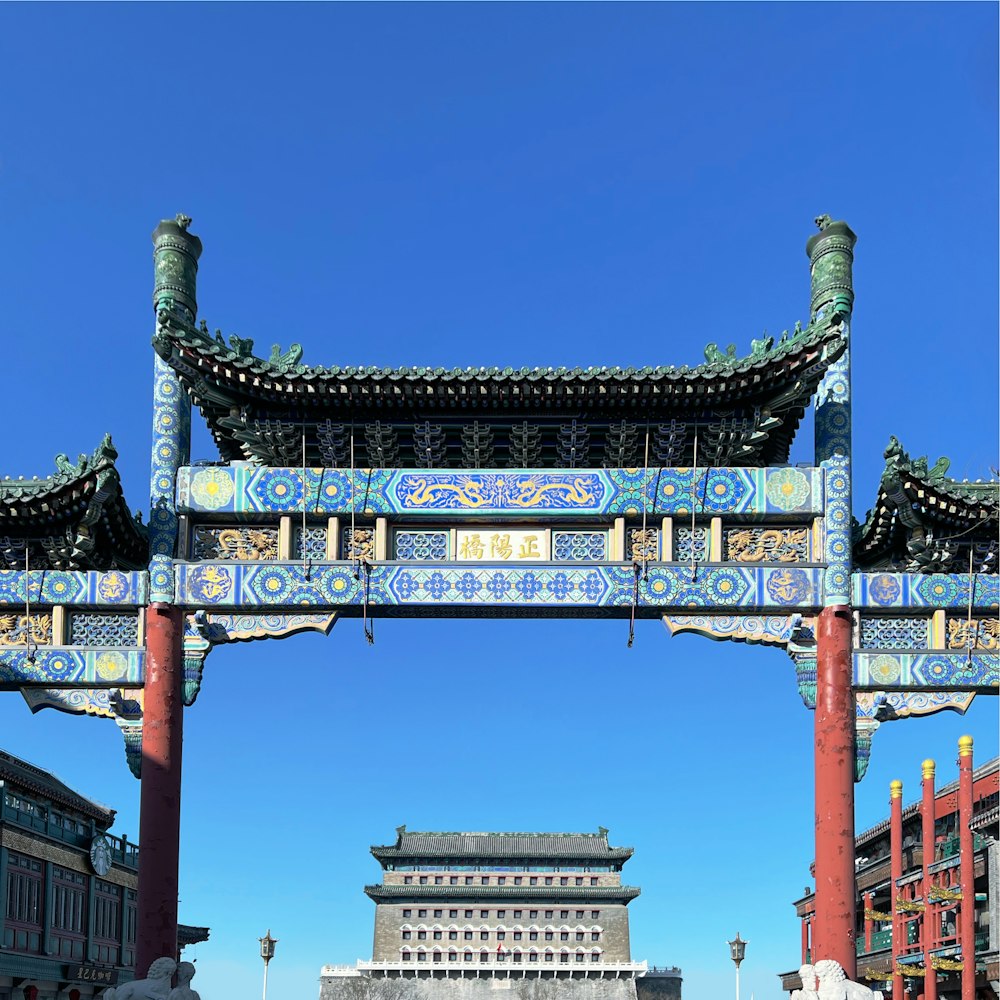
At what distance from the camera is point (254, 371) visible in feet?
47.6

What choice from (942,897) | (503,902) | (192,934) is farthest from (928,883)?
(503,902)

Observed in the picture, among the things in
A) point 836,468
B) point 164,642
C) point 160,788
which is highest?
point 836,468

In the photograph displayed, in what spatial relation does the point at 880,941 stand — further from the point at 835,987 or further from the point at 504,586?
the point at 835,987

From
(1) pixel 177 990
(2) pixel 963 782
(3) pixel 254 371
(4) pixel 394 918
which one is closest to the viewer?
(1) pixel 177 990

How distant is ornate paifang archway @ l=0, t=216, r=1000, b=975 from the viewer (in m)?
14.6

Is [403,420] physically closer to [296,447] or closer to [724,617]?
[296,447]

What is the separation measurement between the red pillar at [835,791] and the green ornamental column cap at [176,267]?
7.94 metres

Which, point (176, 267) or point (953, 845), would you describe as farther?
point (953, 845)

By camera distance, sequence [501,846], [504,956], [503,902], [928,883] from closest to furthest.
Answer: [928,883], [504,956], [503,902], [501,846]

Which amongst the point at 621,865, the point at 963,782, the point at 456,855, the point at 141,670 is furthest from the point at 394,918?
the point at 141,670

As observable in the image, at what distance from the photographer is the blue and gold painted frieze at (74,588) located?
49.1 ft

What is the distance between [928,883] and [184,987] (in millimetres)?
20677

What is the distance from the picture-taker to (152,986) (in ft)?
38.2

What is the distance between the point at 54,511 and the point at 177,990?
5370 mm
